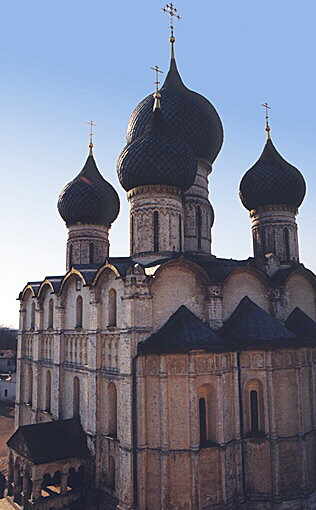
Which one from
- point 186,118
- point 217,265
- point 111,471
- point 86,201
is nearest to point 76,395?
point 111,471

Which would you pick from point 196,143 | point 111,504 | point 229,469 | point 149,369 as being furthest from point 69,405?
point 196,143

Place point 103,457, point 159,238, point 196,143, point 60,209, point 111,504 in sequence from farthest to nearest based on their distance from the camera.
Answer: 1. point 60,209
2. point 196,143
3. point 159,238
4. point 103,457
5. point 111,504

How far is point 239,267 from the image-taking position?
14.4 m

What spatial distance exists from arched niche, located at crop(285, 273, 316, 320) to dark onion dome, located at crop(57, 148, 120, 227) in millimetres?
9125

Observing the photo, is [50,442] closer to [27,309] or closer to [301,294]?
[27,309]

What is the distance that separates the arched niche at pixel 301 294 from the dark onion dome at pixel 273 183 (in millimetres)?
3770

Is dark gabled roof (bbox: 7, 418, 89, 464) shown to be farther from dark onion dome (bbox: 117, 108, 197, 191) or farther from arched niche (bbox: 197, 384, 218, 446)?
dark onion dome (bbox: 117, 108, 197, 191)

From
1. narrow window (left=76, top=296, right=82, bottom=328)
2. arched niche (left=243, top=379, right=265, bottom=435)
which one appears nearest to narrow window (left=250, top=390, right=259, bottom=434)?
arched niche (left=243, top=379, right=265, bottom=435)

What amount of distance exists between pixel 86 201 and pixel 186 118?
5764 millimetres

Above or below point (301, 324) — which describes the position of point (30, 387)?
below

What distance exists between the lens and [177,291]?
13383mm

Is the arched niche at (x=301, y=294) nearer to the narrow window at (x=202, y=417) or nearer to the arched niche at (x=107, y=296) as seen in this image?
the narrow window at (x=202, y=417)

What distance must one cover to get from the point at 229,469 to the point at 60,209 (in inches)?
528

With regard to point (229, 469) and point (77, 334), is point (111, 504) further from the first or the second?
point (77, 334)
